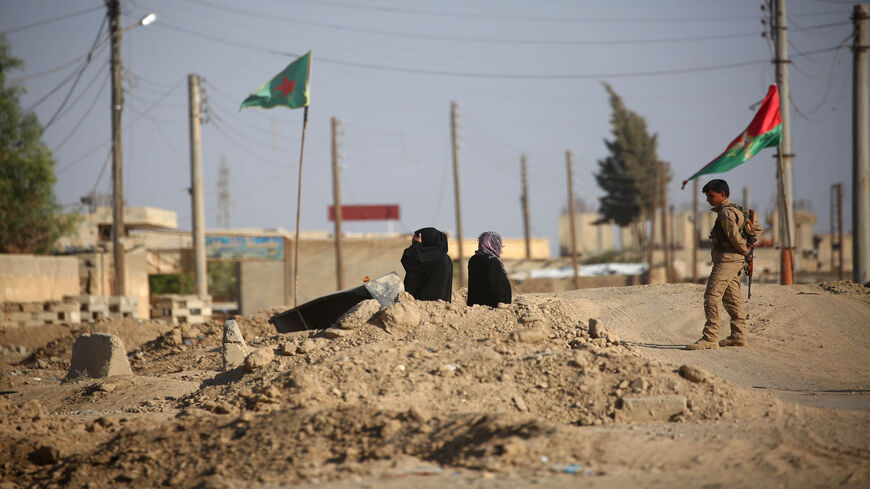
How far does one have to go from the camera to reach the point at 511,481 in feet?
13.3

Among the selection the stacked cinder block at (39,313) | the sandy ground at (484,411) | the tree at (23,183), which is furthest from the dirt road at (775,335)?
the tree at (23,183)

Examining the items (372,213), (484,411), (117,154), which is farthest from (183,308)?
(372,213)

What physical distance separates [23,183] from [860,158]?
71.8 feet

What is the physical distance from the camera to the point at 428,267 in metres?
9.28

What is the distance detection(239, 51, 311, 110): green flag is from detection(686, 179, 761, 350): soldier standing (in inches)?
322

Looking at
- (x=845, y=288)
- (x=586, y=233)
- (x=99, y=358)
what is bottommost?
(x=99, y=358)

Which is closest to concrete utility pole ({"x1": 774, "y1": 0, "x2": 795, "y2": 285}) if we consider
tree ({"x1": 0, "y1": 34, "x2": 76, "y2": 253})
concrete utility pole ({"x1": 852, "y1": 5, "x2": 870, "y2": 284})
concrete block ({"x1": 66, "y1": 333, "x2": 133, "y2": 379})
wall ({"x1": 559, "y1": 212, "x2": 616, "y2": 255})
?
concrete utility pole ({"x1": 852, "y1": 5, "x2": 870, "y2": 284})

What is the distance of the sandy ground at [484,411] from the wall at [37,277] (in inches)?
348

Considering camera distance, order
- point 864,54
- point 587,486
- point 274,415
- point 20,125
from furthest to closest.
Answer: point 20,125
point 864,54
point 274,415
point 587,486

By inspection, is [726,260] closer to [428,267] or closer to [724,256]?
[724,256]

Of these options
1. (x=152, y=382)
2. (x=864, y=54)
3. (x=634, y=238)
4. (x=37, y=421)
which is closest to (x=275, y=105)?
(x=152, y=382)

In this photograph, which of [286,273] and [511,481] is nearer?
[511,481]

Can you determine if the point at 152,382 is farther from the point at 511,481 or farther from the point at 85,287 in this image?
the point at 85,287

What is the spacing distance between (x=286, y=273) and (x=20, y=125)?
41.4ft
